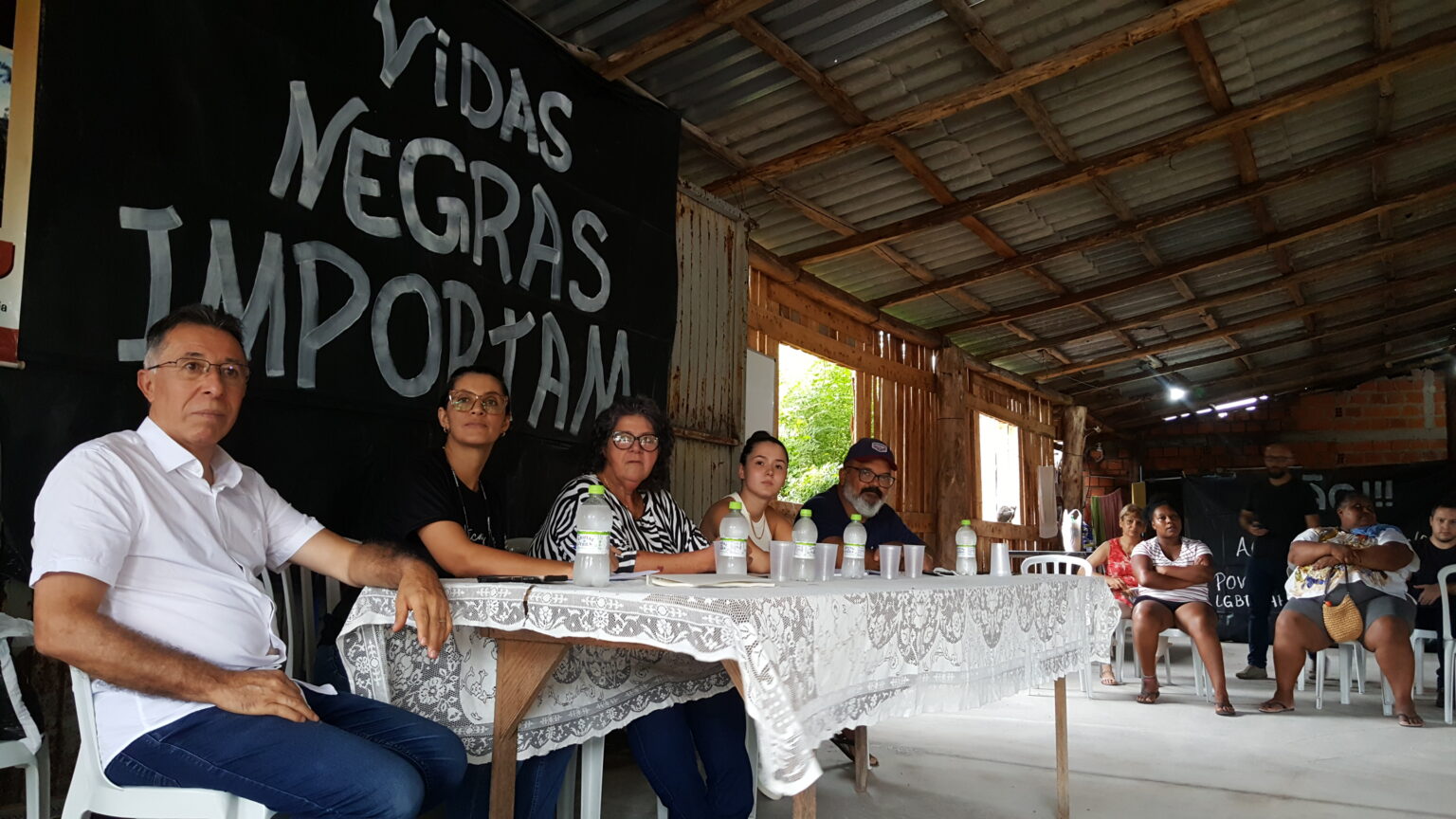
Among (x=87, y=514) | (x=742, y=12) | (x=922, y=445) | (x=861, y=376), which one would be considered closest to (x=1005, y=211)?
(x=861, y=376)

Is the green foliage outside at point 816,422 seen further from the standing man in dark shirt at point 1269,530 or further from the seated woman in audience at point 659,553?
the seated woman in audience at point 659,553

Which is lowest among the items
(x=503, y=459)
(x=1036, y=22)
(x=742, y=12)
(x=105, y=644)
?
(x=105, y=644)

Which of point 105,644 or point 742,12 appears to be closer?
point 105,644

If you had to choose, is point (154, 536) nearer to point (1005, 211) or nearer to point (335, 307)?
point (335, 307)

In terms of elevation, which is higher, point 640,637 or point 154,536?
point 154,536

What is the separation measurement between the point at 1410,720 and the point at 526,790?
184 inches

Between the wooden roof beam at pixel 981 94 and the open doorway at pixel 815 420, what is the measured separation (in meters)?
15.4

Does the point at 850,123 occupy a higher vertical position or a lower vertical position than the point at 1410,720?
higher

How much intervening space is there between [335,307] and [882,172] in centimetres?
375

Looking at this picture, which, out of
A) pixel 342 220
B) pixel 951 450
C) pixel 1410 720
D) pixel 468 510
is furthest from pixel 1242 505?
pixel 342 220

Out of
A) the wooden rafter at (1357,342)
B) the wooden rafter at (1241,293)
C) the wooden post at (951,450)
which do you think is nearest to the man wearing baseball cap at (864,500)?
the wooden post at (951,450)

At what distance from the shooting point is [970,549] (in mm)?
3443

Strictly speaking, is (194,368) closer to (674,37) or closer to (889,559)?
(889,559)

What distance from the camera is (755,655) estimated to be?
1.66m
